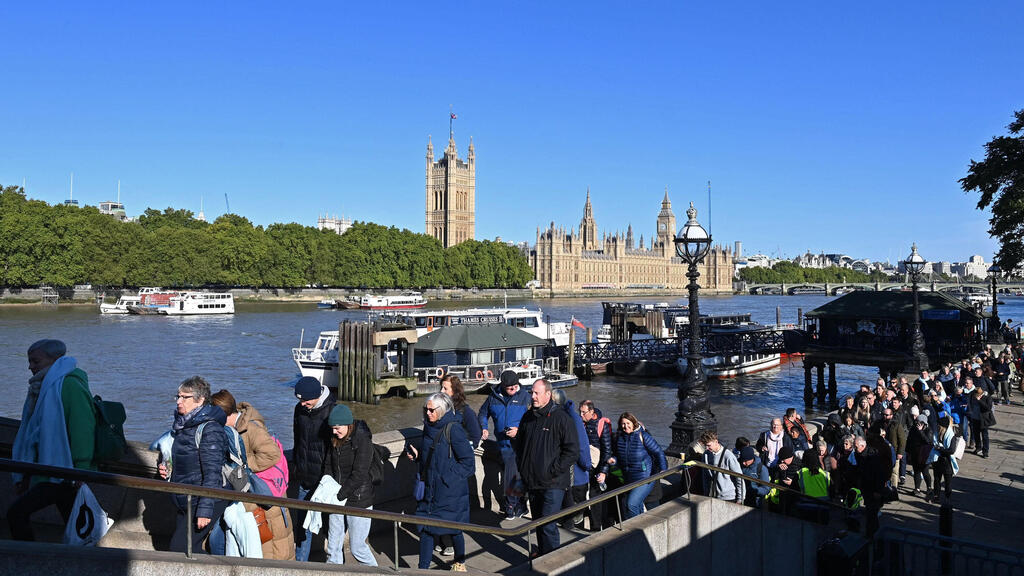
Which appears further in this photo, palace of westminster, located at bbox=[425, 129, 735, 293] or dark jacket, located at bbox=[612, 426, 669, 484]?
palace of westminster, located at bbox=[425, 129, 735, 293]

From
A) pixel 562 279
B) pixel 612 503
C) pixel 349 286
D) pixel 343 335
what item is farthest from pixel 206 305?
pixel 562 279

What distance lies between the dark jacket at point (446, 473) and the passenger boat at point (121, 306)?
78181 millimetres

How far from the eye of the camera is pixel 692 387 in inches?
485

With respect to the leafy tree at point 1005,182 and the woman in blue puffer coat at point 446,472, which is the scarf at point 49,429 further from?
the leafy tree at point 1005,182

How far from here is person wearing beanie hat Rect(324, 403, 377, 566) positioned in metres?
5.50

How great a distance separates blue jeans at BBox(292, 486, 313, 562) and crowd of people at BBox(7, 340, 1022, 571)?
1 centimetres

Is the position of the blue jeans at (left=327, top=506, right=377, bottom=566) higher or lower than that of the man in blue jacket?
lower

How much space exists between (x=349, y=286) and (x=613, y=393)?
84.2 metres

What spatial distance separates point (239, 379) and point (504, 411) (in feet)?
101

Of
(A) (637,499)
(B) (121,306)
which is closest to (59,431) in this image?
(A) (637,499)

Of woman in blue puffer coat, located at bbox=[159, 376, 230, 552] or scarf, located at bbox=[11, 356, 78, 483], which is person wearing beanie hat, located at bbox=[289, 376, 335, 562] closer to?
woman in blue puffer coat, located at bbox=[159, 376, 230, 552]

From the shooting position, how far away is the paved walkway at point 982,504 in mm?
9492

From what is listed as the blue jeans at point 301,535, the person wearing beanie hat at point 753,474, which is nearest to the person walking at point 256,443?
the blue jeans at point 301,535

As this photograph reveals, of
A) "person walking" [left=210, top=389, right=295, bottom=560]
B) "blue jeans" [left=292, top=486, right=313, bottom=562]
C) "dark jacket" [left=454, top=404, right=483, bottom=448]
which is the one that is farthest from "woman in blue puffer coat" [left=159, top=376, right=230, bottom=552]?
"dark jacket" [left=454, top=404, right=483, bottom=448]
